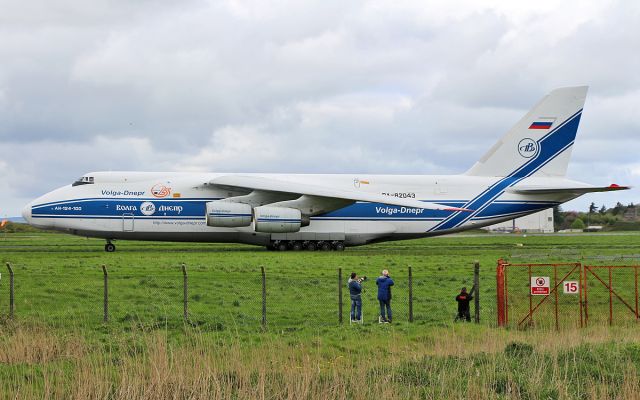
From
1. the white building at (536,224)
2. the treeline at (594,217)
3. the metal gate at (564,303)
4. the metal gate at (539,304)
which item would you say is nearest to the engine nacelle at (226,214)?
the metal gate at (564,303)

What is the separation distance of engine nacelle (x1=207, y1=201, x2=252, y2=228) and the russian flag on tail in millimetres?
14812

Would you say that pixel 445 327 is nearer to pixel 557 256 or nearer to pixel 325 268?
pixel 325 268

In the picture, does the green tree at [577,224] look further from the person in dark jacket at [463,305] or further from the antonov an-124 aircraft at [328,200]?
the person in dark jacket at [463,305]

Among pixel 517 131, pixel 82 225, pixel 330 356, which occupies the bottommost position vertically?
pixel 330 356

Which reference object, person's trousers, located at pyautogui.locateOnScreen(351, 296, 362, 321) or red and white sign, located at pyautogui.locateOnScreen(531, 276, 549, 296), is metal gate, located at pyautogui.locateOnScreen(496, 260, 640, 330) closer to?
red and white sign, located at pyautogui.locateOnScreen(531, 276, 549, 296)

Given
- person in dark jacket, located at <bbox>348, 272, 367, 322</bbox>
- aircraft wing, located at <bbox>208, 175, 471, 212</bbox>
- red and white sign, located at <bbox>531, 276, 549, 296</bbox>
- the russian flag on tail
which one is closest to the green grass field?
person in dark jacket, located at <bbox>348, 272, 367, 322</bbox>

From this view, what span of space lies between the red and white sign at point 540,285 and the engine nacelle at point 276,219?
2024 centimetres

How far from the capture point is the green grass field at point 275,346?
11070mm

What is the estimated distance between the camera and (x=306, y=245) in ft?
134

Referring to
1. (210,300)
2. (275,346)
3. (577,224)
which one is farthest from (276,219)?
(577,224)

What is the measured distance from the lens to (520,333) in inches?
682

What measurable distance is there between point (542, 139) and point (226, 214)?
53.1 ft

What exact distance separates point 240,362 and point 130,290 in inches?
393

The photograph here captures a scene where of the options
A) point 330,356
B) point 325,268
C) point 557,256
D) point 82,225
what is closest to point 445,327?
point 330,356
